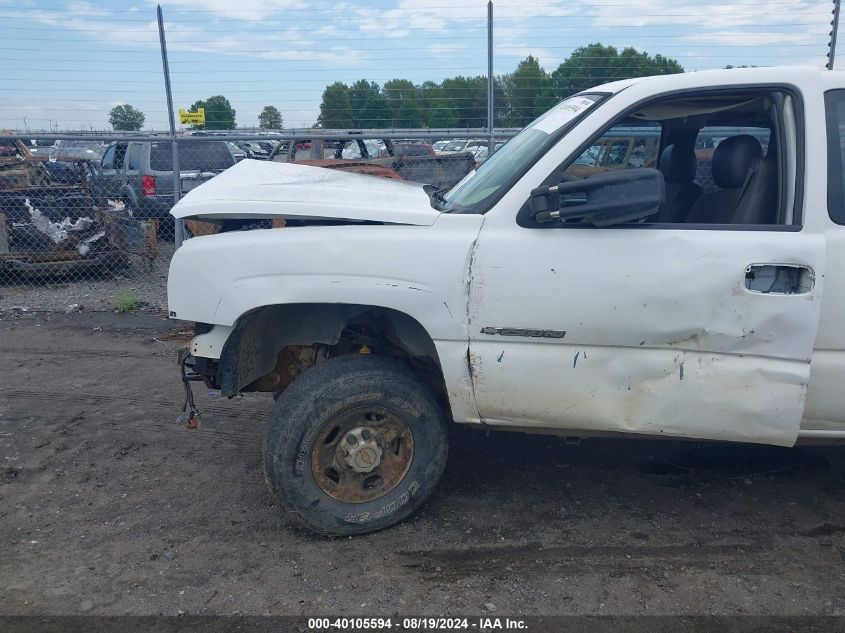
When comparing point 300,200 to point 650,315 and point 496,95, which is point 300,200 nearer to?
point 650,315

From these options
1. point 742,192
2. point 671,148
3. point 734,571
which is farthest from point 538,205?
point 734,571

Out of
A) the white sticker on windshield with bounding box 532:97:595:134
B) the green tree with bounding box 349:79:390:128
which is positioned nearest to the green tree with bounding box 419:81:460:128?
the green tree with bounding box 349:79:390:128

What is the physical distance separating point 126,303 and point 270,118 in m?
2.87

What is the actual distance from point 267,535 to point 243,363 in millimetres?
827

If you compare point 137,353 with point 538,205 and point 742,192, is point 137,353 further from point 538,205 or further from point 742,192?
point 742,192

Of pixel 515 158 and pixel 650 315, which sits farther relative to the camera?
pixel 515 158

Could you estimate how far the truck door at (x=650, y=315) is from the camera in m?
3.17

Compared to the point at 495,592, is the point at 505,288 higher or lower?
higher

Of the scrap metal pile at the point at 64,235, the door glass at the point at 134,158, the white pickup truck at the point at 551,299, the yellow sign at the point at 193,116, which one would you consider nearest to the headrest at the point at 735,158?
the white pickup truck at the point at 551,299

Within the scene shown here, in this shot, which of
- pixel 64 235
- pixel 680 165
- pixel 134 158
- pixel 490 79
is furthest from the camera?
pixel 134 158

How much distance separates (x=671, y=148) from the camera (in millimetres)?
4324

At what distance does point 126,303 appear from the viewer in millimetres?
8016

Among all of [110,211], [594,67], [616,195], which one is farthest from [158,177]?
[616,195]

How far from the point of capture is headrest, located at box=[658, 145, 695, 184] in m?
4.25
